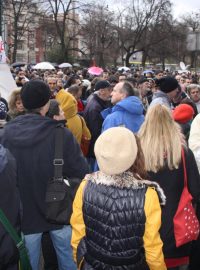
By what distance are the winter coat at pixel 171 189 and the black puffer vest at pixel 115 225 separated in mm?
609

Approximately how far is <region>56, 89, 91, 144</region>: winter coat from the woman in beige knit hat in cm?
269

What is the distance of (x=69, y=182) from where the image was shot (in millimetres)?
3094

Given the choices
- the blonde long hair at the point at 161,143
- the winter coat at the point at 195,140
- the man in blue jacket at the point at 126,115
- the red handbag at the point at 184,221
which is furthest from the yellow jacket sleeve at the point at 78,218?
the man in blue jacket at the point at 126,115

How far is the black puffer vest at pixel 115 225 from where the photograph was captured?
2.43 meters

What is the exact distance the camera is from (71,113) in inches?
210

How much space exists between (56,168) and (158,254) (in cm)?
100

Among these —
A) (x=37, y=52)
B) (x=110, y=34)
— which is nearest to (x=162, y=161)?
(x=110, y=34)

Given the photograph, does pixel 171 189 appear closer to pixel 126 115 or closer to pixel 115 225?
pixel 115 225

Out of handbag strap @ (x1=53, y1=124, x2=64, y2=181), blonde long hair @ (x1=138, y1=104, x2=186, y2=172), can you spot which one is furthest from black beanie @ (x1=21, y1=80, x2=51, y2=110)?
blonde long hair @ (x1=138, y1=104, x2=186, y2=172)

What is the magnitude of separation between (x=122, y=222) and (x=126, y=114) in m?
2.60

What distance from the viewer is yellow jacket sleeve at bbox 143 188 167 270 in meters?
2.44

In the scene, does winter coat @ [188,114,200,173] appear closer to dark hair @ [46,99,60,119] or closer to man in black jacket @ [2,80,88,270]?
man in black jacket @ [2,80,88,270]

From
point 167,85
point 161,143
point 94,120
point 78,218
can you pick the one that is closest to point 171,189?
point 161,143

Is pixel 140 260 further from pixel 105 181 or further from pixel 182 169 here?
pixel 182 169
